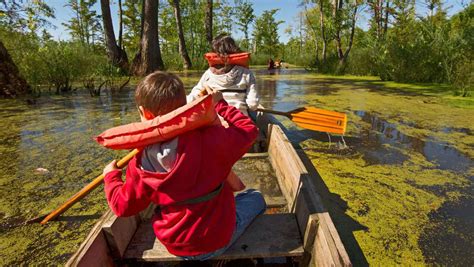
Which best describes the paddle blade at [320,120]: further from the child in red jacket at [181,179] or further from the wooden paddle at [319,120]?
the child in red jacket at [181,179]

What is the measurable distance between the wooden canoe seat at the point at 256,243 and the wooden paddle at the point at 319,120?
207cm

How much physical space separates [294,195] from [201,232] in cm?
88

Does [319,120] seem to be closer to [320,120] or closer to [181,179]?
[320,120]

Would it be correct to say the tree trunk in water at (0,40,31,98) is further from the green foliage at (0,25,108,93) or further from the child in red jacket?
the child in red jacket

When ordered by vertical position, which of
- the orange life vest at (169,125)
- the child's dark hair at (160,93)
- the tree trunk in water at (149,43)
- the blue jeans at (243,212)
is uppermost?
the tree trunk in water at (149,43)

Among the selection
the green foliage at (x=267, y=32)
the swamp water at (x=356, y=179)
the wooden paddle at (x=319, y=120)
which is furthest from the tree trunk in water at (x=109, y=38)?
the green foliage at (x=267, y=32)

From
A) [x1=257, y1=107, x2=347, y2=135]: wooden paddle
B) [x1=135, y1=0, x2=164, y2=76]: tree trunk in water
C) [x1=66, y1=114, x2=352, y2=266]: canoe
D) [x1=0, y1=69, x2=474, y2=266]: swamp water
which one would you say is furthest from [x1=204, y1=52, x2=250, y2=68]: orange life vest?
[x1=135, y1=0, x2=164, y2=76]: tree trunk in water

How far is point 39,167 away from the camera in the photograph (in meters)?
3.29

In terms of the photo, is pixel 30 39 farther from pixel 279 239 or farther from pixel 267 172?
pixel 279 239

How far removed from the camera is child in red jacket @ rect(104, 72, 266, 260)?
1.17 metres

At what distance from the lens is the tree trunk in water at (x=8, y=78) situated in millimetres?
7398

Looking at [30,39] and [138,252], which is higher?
[30,39]

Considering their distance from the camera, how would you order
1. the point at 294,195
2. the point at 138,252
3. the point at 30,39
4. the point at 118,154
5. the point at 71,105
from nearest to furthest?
the point at 138,252 → the point at 294,195 → the point at 118,154 → the point at 71,105 → the point at 30,39

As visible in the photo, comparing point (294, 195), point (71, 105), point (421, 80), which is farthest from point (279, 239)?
point (421, 80)
